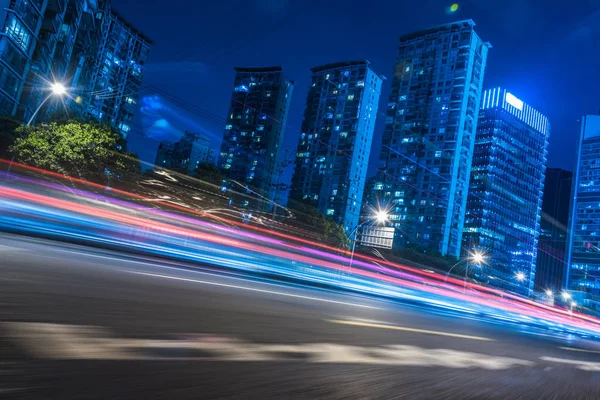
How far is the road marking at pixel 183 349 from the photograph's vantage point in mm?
2699

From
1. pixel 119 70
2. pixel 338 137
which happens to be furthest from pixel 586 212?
pixel 119 70

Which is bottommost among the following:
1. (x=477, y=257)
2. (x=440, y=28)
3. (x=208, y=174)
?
(x=477, y=257)

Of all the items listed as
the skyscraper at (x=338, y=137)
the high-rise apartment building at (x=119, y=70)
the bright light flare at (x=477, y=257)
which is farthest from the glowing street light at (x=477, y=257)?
the high-rise apartment building at (x=119, y=70)

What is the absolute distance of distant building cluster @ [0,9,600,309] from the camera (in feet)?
354

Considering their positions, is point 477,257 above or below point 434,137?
below

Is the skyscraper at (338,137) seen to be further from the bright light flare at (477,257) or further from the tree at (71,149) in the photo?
the tree at (71,149)

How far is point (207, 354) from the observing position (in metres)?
3.16

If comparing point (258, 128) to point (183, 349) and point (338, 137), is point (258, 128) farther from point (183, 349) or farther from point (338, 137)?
point (183, 349)

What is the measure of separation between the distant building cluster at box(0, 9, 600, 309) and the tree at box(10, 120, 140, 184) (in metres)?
37.5

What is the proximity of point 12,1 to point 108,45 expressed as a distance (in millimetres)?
68316

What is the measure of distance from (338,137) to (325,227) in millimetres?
72549

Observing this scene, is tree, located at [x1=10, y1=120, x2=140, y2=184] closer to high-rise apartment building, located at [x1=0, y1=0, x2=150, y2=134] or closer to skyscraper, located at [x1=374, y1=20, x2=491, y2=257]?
high-rise apartment building, located at [x1=0, y1=0, x2=150, y2=134]

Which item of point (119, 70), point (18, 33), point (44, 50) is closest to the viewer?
point (18, 33)

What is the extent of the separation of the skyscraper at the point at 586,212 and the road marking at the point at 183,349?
158 metres
